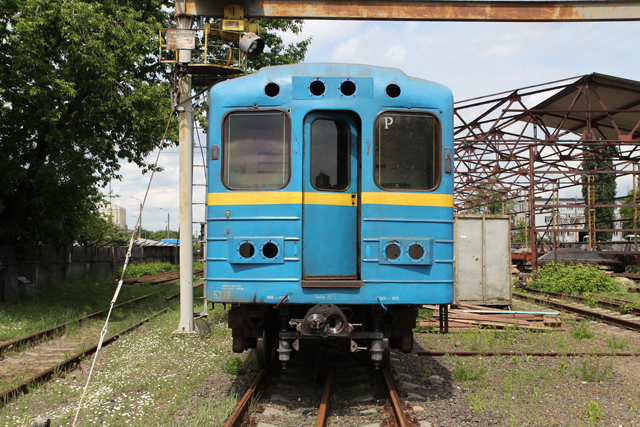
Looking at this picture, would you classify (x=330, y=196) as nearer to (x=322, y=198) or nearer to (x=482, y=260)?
(x=322, y=198)

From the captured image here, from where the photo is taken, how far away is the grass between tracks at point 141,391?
5211 millimetres

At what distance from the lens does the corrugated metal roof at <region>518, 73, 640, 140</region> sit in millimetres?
16828

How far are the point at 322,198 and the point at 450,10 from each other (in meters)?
5.68

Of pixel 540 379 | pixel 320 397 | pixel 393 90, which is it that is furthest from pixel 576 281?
pixel 393 90

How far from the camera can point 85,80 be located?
1286cm

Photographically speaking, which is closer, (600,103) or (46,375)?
(46,375)

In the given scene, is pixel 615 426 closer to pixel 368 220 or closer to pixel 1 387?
pixel 368 220

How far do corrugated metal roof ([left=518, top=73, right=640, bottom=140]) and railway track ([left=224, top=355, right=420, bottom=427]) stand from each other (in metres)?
13.2

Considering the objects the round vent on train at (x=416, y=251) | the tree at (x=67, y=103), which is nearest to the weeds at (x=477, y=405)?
the round vent on train at (x=416, y=251)

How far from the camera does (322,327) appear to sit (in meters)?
5.09

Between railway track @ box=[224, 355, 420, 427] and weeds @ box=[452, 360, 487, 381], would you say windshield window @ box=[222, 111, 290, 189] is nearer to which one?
railway track @ box=[224, 355, 420, 427]

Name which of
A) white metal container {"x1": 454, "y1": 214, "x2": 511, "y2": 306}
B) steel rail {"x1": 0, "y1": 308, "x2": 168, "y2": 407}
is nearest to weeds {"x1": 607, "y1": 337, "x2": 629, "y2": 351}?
white metal container {"x1": 454, "y1": 214, "x2": 511, "y2": 306}

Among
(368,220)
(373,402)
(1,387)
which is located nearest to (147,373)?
(1,387)

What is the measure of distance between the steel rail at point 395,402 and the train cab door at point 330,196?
1.36 metres
